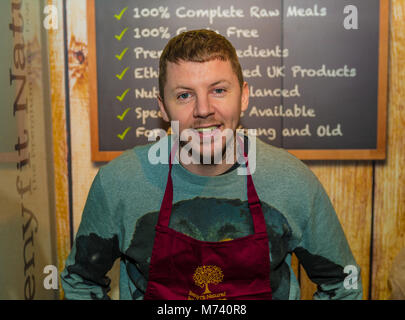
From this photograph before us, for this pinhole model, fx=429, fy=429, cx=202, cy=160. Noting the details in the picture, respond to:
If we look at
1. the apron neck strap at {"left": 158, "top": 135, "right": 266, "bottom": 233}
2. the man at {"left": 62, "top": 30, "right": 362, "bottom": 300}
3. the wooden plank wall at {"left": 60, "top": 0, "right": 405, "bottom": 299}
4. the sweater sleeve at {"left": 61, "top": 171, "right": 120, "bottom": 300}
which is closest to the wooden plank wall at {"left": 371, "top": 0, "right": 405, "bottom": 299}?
the wooden plank wall at {"left": 60, "top": 0, "right": 405, "bottom": 299}

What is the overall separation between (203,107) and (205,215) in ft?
0.96

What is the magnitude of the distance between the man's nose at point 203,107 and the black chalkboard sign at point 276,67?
0.40 m

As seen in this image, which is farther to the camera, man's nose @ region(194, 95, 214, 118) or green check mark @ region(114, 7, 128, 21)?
green check mark @ region(114, 7, 128, 21)

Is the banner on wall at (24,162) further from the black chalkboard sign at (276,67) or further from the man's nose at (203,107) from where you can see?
the man's nose at (203,107)

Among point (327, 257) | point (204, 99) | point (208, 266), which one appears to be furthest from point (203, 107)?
point (327, 257)

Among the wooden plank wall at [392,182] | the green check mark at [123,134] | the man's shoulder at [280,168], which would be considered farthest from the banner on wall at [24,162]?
the wooden plank wall at [392,182]

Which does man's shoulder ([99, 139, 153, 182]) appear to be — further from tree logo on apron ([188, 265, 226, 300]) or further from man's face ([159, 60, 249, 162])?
tree logo on apron ([188, 265, 226, 300])

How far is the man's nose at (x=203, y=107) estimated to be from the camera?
1.07 metres

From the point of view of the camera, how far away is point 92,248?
1.18 metres

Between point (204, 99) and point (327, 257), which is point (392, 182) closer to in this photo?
point (327, 257)

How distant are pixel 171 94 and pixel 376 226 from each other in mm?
905

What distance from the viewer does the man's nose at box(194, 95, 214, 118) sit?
1.07 meters
